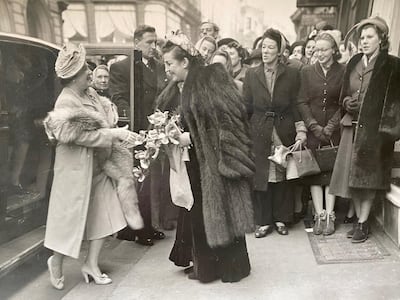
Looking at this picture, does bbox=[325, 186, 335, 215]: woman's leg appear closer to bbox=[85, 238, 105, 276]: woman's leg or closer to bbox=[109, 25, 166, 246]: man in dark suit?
bbox=[109, 25, 166, 246]: man in dark suit

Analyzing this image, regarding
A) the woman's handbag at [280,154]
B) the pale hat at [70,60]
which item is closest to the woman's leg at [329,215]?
the woman's handbag at [280,154]

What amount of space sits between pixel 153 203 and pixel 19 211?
99 cm

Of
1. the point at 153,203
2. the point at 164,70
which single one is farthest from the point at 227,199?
the point at 164,70

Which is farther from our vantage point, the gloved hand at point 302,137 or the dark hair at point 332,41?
the gloved hand at point 302,137

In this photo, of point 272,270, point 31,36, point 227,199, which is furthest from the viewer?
point 272,270

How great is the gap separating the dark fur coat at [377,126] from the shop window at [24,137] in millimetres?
2214

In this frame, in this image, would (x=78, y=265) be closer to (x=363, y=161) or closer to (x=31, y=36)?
(x=31, y=36)

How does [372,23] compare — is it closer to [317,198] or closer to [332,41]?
[332,41]

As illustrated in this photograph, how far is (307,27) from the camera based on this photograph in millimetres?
3215

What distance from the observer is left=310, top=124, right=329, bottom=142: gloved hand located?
356 cm

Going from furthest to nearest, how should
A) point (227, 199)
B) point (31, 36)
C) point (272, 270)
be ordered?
1. point (272, 270)
2. point (227, 199)
3. point (31, 36)

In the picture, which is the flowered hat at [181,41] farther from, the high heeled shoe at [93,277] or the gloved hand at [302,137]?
the high heeled shoe at [93,277]

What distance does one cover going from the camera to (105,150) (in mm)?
3275

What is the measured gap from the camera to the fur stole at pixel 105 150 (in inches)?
120
